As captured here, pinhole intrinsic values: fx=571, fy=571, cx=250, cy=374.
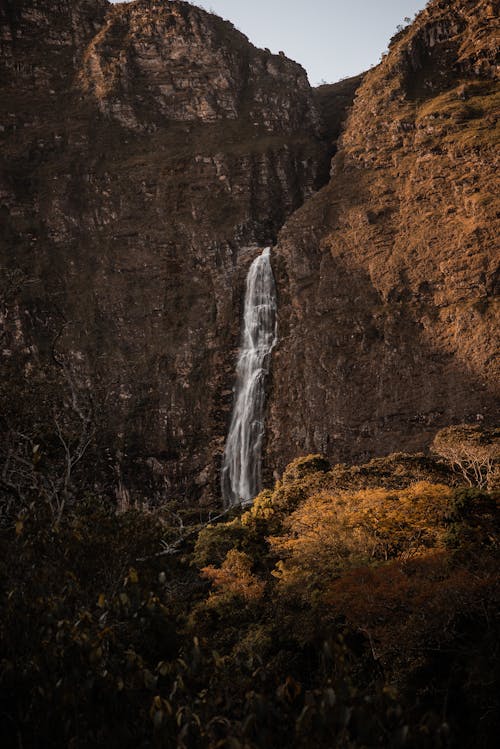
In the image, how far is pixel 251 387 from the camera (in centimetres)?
6072

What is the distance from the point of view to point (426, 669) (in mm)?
19812

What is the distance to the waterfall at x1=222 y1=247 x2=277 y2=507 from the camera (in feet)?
185

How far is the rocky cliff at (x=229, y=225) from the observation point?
55.4 m

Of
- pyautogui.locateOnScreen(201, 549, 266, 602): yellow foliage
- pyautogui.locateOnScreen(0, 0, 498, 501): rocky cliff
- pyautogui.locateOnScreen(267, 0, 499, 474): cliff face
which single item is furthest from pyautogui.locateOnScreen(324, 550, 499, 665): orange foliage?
pyautogui.locateOnScreen(267, 0, 499, 474): cliff face

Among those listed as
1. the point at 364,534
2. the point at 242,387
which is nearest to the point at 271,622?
the point at 364,534

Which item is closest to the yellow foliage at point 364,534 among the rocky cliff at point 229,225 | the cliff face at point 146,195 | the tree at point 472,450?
the tree at point 472,450

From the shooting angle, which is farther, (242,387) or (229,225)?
(229,225)

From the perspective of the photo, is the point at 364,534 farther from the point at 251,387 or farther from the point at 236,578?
the point at 251,387

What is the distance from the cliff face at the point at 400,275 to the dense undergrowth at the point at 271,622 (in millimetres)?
14870

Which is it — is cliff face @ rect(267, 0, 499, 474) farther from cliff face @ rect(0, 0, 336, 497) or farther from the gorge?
cliff face @ rect(0, 0, 336, 497)

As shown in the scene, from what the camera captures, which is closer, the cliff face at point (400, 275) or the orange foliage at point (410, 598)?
the orange foliage at point (410, 598)

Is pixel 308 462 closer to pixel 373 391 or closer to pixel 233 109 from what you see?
pixel 373 391

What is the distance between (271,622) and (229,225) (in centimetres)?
5946

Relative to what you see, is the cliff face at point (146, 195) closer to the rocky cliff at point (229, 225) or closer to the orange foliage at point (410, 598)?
the rocky cliff at point (229, 225)
